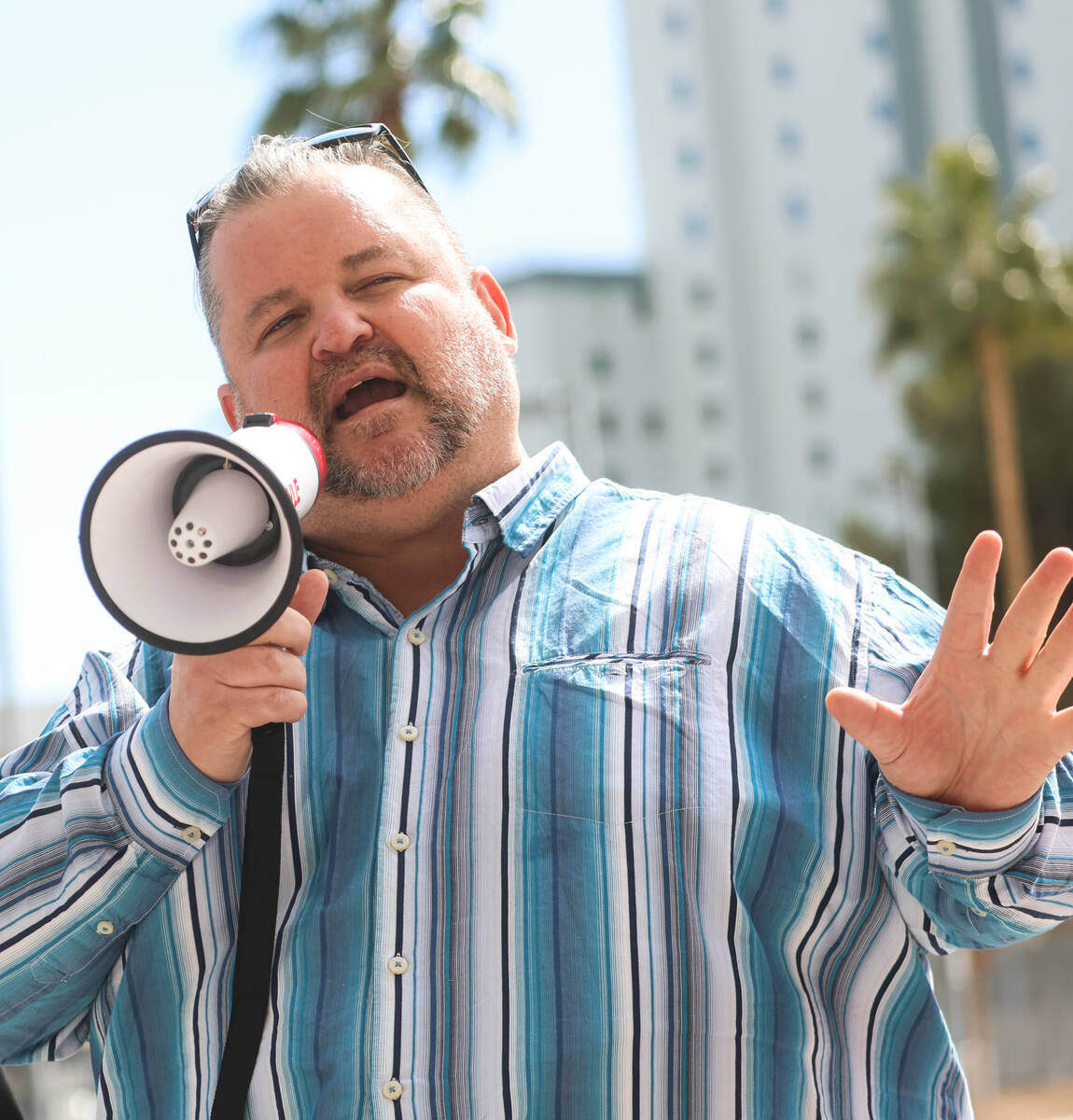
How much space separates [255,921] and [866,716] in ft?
2.74

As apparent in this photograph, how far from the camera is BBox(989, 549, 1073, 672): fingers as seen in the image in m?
1.77

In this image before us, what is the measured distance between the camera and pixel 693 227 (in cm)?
5981

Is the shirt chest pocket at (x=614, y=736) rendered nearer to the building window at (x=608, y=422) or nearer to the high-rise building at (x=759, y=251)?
the high-rise building at (x=759, y=251)

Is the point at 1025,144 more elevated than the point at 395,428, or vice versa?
the point at 1025,144

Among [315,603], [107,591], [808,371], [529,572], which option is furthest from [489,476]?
[808,371]

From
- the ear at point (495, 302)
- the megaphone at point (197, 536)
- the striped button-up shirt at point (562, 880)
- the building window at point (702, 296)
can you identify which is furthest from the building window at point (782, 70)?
the megaphone at point (197, 536)

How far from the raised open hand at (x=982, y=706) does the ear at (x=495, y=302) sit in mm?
1026

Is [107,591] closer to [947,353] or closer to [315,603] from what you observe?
[315,603]

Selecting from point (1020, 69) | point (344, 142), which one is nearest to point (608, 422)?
point (1020, 69)

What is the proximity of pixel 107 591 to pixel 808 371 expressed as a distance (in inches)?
2290

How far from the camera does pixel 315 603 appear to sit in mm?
1919

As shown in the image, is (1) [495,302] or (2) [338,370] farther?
(1) [495,302]

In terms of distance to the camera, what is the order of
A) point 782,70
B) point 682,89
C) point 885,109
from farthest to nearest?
1. point 682,89
2. point 782,70
3. point 885,109

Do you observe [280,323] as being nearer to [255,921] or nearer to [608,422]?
[255,921]
